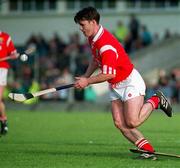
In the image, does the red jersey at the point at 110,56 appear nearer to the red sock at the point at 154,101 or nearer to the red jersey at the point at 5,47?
the red sock at the point at 154,101

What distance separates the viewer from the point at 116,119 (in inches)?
561

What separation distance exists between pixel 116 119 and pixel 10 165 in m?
1.94

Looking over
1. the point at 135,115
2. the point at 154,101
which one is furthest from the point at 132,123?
the point at 154,101

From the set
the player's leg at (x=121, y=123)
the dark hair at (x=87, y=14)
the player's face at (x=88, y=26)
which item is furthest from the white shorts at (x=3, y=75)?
the dark hair at (x=87, y=14)

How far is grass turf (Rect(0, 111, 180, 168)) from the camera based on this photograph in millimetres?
13539

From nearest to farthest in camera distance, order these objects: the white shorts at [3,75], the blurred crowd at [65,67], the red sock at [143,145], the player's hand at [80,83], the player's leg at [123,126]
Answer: the player's hand at [80,83] → the red sock at [143,145] → the player's leg at [123,126] → the white shorts at [3,75] → the blurred crowd at [65,67]

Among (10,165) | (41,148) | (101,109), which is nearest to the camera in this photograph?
(10,165)

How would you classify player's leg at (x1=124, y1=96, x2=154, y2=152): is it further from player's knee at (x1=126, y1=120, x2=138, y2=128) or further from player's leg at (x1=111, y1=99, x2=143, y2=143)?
player's leg at (x1=111, y1=99, x2=143, y2=143)

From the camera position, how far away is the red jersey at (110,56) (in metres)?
13.6

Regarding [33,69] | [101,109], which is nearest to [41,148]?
[101,109]

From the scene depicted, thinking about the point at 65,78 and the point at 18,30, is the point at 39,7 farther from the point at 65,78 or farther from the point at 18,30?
the point at 65,78

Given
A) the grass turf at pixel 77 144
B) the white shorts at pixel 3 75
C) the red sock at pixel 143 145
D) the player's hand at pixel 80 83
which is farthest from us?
the white shorts at pixel 3 75

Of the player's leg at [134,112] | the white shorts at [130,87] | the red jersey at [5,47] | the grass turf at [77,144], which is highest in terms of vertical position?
the white shorts at [130,87]

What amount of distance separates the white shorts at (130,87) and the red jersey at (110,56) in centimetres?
7
